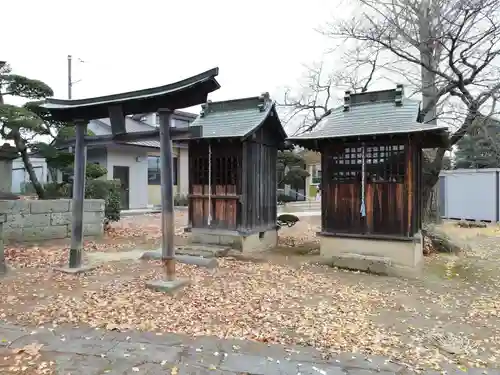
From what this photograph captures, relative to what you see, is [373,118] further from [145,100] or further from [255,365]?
[255,365]

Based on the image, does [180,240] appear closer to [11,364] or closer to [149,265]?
[149,265]

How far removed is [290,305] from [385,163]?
13.1 ft

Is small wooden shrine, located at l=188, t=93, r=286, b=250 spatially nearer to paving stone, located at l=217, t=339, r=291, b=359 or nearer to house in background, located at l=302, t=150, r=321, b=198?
paving stone, located at l=217, t=339, r=291, b=359

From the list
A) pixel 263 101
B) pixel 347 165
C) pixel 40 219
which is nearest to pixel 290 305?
pixel 347 165

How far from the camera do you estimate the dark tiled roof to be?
A: 765cm

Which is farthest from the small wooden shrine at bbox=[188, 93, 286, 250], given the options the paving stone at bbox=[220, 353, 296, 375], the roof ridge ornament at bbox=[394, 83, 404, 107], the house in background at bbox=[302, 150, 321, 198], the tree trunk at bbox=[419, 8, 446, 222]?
the house in background at bbox=[302, 150, 321, 198]

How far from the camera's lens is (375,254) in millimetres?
7918

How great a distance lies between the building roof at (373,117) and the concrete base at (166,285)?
3.92 m

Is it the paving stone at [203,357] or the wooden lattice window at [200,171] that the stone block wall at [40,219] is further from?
the paving stone at [203,357]

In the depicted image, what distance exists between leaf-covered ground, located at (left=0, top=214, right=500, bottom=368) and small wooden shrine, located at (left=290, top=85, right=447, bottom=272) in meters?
0.91

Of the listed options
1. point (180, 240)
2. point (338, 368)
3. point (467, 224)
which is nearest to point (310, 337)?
point (338, 368)

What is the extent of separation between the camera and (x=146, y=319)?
4.61m

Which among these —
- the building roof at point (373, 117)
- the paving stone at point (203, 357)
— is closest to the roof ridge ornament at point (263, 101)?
the building roof at point (373, 117)

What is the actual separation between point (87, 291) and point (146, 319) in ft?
4.96
